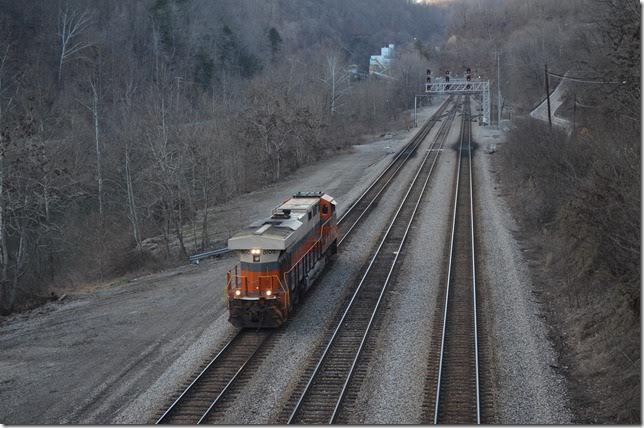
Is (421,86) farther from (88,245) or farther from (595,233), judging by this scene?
(595,233)

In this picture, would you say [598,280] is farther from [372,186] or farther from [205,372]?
[372,186]

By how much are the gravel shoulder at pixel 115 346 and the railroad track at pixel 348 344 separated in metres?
1.00

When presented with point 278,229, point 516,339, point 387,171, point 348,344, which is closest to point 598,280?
point 516,339

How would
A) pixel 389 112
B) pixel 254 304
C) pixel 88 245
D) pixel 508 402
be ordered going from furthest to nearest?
pixel 389 112, pixel 88 245, pixel 254 304, pixel 508 402

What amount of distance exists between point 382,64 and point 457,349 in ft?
468

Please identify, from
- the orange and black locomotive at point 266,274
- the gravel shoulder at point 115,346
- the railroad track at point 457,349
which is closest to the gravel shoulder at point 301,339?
the gravel shoulder at point 115,346

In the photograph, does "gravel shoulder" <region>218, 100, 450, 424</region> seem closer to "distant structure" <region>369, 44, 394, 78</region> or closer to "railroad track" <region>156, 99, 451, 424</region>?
"railroad track" <region>156, 99, 451, 424</region>

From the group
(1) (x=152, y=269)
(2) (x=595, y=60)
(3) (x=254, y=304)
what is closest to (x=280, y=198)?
(1) (x=152, y=269)

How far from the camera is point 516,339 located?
1694 centimetres

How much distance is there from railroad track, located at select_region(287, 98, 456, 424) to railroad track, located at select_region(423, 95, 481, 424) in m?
1.82

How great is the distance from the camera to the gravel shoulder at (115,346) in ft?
46.5

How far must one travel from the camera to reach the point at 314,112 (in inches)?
2352

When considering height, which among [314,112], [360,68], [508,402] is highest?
[360,68]

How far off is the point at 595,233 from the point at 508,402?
6.93 meters
